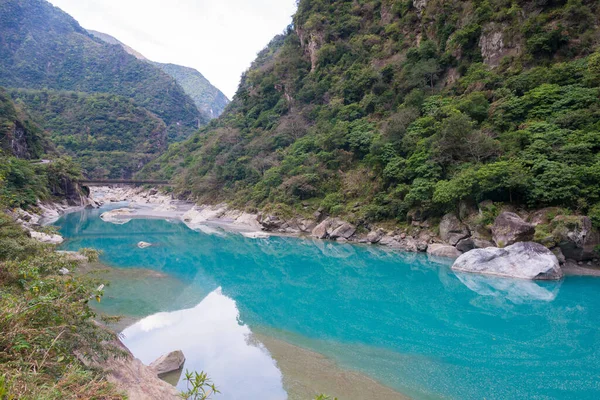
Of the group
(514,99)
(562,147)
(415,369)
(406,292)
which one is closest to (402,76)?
(514,99)

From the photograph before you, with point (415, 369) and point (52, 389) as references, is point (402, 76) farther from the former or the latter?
point (52, 389)

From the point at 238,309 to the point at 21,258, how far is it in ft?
21.4

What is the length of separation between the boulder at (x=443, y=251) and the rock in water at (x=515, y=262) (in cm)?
233

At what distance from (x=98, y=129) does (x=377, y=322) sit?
8519 cm

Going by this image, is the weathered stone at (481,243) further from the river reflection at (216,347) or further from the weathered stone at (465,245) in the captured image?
the river reflection at (216,347)

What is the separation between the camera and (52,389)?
2.39 metres

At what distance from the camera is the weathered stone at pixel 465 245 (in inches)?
702

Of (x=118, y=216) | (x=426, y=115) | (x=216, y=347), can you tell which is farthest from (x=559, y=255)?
(x=118, y=216)

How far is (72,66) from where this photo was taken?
10225 cm

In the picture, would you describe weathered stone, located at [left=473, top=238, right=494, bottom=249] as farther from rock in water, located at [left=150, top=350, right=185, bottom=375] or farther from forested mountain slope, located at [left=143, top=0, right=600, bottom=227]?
rock in water, located at [left=150, top=350, right=185, bottom=375]

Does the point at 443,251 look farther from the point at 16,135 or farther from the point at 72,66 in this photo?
the point at 72,66

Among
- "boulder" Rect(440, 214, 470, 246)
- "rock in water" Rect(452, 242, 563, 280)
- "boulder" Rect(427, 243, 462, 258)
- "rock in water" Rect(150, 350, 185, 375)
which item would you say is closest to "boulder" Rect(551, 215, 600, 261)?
"rock in water" Rect(452, 242, 563, 280)

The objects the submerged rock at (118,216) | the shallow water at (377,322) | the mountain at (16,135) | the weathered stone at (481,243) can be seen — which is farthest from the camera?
the mountain at (16,135)

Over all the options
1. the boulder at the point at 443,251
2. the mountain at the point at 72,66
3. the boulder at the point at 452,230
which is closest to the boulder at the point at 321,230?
the boulder at the point at 443,251
